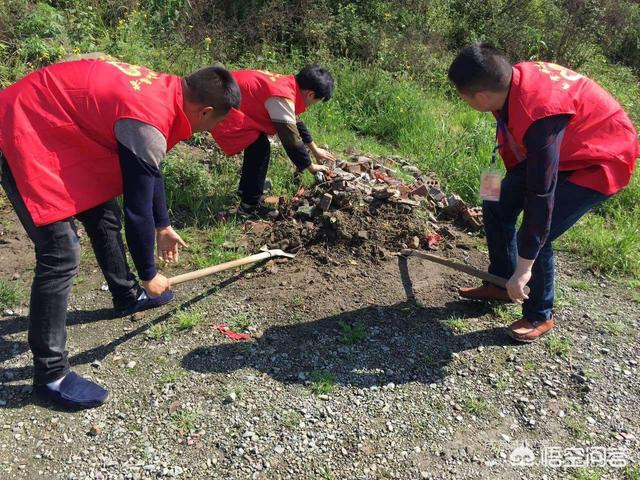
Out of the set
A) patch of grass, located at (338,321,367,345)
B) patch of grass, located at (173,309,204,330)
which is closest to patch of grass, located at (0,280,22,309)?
patch of grass, located at (173,309,204,330)

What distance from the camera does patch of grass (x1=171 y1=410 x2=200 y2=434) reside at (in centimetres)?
257

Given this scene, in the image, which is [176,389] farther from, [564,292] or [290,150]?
[564,292]

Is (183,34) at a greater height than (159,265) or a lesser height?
greater

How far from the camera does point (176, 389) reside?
278 centimetres

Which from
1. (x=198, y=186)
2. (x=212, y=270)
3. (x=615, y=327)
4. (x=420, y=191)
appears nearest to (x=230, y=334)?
(x=212, y=270)

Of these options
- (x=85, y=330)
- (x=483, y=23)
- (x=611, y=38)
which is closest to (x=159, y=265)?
(x=85, y=330)

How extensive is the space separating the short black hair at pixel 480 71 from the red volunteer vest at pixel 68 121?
4.26ft

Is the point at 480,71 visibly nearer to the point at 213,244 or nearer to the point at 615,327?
the point at 615,327

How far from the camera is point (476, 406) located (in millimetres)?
2785

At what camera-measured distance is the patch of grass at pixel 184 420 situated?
257 cm

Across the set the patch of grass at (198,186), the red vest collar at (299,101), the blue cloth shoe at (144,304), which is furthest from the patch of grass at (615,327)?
the patch of grass at (198,186)

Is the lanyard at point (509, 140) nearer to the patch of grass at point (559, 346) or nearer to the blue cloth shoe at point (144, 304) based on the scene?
the patch of grass at point (559, 346)

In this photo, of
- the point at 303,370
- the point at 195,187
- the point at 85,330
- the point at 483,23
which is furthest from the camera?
the point at 483,23

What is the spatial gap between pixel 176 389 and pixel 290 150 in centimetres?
208
